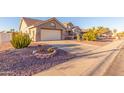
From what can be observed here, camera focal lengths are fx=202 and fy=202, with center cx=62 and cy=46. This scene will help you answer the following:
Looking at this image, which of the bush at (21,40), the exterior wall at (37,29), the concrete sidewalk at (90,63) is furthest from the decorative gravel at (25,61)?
the exterior wall at (37,29)

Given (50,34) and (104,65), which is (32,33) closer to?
(50,34)

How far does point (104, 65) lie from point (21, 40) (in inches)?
126

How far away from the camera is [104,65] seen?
7152mm

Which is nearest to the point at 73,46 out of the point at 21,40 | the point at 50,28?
the point at 50,28

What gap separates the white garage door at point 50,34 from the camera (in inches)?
326

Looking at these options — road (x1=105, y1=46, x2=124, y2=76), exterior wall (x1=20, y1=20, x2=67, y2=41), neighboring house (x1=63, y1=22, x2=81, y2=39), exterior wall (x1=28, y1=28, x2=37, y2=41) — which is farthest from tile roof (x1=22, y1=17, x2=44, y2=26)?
road (x1=105, y1=46, x2=124, y2=76)

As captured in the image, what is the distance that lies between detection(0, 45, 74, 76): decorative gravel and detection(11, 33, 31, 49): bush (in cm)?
17

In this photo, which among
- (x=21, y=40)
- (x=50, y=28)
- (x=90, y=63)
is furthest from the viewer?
(x=50, y=28)

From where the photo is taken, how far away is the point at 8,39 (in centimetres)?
765

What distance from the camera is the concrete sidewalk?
6.66 m

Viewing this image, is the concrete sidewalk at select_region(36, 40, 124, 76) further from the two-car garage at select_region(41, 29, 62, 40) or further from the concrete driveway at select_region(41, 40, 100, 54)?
the two-car garage at select_region(41, 29, 62, 40)

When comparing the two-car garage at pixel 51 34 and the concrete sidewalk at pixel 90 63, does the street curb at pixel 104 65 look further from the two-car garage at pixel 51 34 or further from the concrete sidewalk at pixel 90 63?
the two-car garage at pixel 51 34
